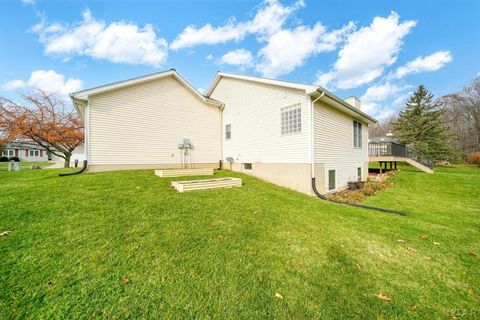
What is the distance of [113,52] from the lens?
13.0m

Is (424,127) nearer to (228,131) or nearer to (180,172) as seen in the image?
(228,131)

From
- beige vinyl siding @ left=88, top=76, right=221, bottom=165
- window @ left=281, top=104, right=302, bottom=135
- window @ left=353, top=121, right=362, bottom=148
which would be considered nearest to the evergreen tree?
window @ left=353, top=121, right=362, bottom=148

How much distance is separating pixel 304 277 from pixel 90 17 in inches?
536

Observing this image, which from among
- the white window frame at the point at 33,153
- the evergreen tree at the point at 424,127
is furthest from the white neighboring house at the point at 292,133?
the white window frame at the point at 33,153

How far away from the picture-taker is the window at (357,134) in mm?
11977

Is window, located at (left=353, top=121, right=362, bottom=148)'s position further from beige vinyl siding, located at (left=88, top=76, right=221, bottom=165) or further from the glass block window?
beige vinyl siding, located at (left=88, top=76, right=221, bottom=165)

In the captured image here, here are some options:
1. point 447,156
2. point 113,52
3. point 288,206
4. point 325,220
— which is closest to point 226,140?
point 288,206

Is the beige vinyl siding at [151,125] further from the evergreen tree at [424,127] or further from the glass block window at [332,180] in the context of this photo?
the evergreen tree at [424,127]

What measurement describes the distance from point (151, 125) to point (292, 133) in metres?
7.23

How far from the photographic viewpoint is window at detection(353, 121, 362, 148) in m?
12.0

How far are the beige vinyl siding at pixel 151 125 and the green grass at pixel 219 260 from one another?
3917 mm

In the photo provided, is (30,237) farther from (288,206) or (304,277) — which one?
(288,206)

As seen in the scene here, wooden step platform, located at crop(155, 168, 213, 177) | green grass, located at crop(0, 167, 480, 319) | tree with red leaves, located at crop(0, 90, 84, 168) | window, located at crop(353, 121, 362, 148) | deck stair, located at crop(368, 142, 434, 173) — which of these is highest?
tree with red leaves, located at crop(0, 90, 84, 168)

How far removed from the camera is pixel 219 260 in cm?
309
